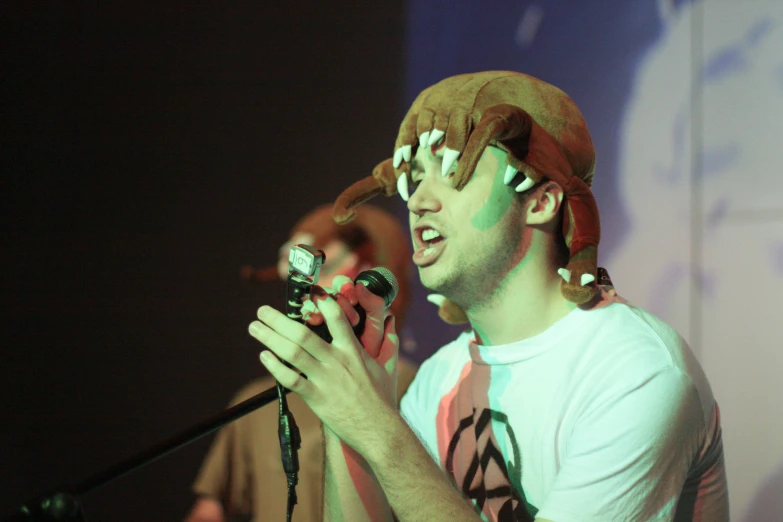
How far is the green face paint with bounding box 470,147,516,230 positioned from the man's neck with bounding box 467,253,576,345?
137 mm

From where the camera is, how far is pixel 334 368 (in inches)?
47.4

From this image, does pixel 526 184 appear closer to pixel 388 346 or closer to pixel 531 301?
pixel 531 301

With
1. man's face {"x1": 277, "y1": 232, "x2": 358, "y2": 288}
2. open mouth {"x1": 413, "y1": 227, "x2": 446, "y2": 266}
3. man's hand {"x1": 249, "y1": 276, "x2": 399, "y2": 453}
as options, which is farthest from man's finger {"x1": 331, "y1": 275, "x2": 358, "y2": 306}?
man's face {"x1": 277, "y1": 232, "x2": 358, "y2": 288}

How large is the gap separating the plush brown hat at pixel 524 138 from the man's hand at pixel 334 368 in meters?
0.42

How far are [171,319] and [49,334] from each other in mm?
416

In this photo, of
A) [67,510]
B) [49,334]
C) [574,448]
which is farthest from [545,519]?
[49,334]

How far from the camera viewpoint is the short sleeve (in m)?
1.24

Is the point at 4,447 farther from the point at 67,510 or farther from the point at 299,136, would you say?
the point at 67,510

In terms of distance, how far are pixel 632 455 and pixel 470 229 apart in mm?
567

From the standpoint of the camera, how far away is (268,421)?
7.41 feet

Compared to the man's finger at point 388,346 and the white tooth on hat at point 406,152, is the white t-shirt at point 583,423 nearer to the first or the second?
the man's finger at point 388,346

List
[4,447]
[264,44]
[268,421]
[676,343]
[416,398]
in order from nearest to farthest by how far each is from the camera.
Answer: [676,343] → [416,398] → [268,421] → [4,447] → [264,44]

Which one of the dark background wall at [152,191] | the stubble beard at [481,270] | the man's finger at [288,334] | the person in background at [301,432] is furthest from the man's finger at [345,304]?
the dark background wall at [152,191]

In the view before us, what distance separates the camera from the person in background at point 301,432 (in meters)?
2.14
